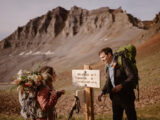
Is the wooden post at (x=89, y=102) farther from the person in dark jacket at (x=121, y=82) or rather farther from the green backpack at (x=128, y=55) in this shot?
the green backpack at (x=128, y=55)

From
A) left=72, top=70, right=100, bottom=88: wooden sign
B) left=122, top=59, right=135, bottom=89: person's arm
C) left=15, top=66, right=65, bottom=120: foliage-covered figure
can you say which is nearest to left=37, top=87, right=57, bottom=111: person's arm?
left=15, top=66, right=65, bottom=120: foliage-covered figure

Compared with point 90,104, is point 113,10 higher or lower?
higher

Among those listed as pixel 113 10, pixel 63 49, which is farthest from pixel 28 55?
pixel 113 10

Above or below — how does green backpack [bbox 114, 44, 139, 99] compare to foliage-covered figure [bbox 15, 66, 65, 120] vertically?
above

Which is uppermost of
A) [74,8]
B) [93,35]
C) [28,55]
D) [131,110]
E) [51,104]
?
[74,8]

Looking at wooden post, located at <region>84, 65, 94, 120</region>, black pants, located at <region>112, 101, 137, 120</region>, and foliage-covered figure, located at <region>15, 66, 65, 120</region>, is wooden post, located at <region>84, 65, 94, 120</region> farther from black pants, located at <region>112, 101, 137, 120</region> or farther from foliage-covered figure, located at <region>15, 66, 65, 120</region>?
foliage-covered figure, located at <region>15, 66, 65, 120</region>

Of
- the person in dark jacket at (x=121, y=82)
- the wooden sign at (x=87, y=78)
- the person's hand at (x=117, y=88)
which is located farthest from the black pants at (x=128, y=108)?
the wooden sign at (x=87, y=78)

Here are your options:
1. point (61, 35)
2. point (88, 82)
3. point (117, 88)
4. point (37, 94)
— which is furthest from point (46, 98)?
point (61, 35)

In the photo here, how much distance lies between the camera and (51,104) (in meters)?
2.68

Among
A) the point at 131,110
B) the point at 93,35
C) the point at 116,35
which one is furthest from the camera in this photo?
the point at 93,35

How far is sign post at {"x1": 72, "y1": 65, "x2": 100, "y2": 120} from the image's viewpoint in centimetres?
335

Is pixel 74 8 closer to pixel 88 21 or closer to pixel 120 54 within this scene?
pixel 88 21

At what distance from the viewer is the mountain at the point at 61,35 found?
189 ft

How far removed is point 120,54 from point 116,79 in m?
0.47
